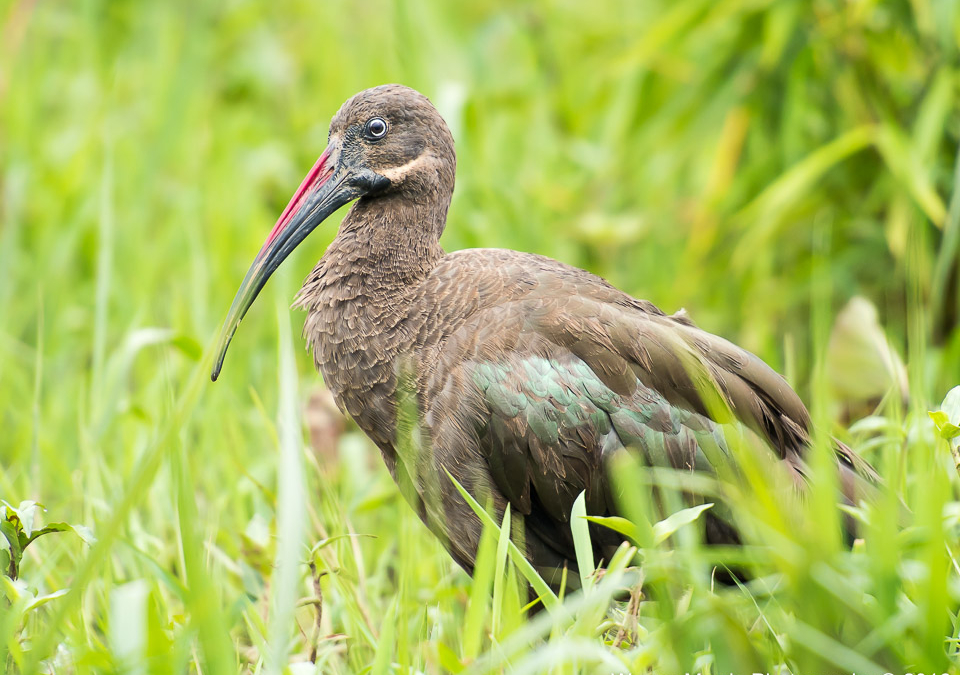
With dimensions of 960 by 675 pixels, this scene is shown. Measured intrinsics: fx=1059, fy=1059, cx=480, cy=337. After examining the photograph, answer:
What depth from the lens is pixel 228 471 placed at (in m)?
3.48

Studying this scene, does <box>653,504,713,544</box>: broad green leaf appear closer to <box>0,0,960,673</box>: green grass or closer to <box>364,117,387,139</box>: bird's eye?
<box>0,0,960,673</box>: green grass

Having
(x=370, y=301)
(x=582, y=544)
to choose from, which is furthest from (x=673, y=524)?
(x=370, y=301)

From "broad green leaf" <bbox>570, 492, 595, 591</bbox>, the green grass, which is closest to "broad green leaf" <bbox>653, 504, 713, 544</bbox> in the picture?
the green grass

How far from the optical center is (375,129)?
9.87 ft

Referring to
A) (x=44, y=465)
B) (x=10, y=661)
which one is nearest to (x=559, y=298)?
(x=10, y=661)

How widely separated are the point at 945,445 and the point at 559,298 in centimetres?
104

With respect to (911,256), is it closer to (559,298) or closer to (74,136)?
(559,298)

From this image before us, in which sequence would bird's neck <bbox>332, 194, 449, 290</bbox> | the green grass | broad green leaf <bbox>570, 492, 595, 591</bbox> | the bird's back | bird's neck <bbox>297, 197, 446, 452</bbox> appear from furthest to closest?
bird's neck <bbox>332, 194, 449, 290</bbox> < bird's neck <bbox>297, 197, 446, 452</bbox> < the bird's back < broad green leaf <bbox>570, 492, 595, 591</bbox> < the green grass

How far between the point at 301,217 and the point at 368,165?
0.24 m

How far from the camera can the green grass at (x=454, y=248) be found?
1927mm

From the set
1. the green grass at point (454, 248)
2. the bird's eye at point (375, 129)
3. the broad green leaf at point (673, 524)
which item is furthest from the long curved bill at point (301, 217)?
the broad green leaf at point (673, 524)

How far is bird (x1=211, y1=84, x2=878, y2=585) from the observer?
2.74 metres

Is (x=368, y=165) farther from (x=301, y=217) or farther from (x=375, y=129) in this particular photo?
(x=301, y=217)

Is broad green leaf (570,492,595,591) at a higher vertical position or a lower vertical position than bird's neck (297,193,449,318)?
lower
